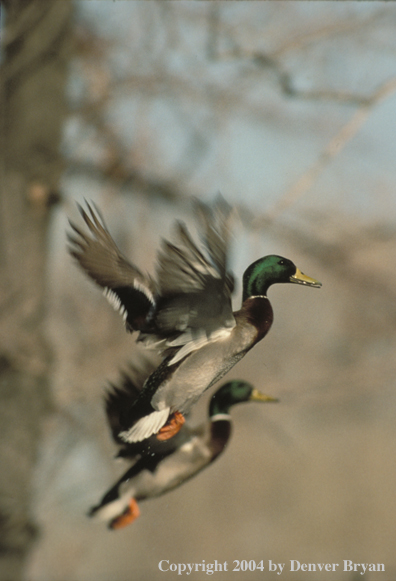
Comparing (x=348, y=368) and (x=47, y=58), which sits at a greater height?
(x=47, y=58)

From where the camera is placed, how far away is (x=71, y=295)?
2.13 meters

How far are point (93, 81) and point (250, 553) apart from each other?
238cm

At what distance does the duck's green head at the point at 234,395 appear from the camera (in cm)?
66

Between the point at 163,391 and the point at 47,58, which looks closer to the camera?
the point at 163,391

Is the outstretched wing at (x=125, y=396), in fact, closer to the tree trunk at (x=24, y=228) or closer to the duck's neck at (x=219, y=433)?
the duck's neck at (x=219, y=433)

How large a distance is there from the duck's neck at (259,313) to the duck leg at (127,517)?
0.43 meters

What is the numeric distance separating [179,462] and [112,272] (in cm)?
42

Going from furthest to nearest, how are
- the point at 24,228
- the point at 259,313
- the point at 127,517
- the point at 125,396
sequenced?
1. the point at 24,228
2. the point at 127,517
3. the point at 125,396
4. the point at 259,313

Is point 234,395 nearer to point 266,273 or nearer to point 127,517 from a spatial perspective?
point 127,517

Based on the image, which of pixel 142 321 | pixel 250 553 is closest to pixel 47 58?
pixel 142 321

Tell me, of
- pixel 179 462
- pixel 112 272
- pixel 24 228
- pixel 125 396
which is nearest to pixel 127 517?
pixel 179 462

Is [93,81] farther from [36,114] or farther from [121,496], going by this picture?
[121,496]

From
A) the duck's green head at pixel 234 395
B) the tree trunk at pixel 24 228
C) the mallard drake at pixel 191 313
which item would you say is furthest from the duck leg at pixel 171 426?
the tree trunk at pixel 24 228

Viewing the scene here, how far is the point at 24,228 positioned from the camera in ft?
6.47
